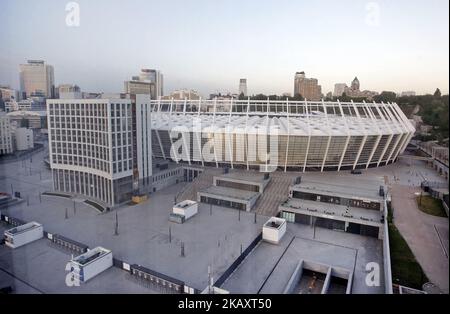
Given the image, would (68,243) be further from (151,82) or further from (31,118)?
(31,118)

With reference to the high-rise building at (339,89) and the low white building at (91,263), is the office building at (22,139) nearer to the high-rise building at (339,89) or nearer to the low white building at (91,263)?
the low white building at (91,263)

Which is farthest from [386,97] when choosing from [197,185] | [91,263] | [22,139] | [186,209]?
[22,139]

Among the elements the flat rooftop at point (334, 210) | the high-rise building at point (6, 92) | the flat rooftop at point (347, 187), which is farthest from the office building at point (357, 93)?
the high-rise building at point (6, 92)

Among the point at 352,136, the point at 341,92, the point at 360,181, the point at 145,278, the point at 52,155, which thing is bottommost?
the point at 145,278

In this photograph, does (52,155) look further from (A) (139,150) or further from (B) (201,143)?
(B) (201,143)
